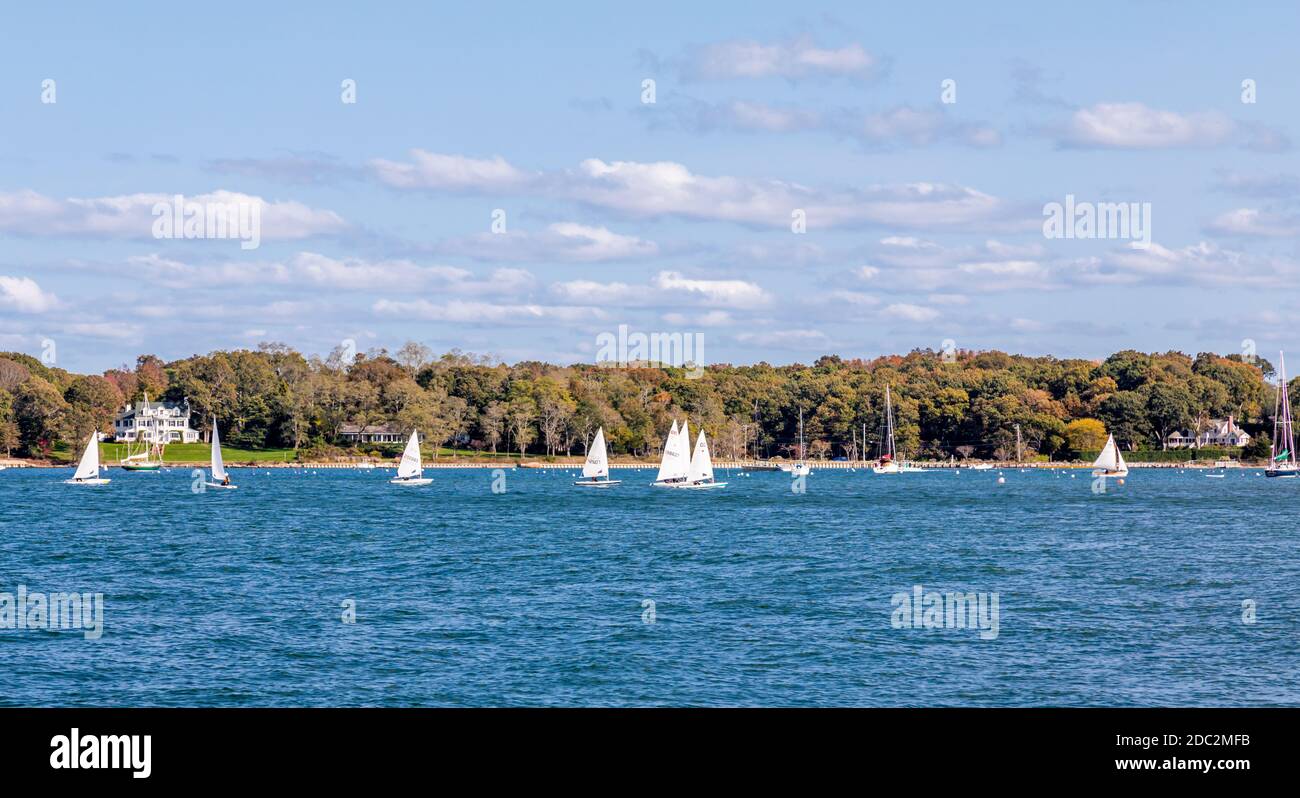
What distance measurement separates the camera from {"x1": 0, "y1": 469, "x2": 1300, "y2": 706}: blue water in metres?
30.0

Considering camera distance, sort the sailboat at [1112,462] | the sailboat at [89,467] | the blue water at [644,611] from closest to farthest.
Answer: the blue water at [644,611] < the sailboat at [89,467] < the sailboat at [1112,462]

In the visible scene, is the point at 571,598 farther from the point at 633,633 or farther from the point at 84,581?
the point at 84,581

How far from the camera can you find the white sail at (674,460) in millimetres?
123375

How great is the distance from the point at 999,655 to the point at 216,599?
27876 mm

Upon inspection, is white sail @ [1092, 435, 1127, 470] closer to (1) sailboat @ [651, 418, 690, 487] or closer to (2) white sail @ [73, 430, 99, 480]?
(1) sailboat @ [651, 418, 690, 487]

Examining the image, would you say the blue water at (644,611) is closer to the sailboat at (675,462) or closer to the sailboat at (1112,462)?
the sailboat at (675,462)

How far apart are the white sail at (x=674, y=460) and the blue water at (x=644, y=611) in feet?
75.3

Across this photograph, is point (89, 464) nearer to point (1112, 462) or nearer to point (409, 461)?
point (409, 461)

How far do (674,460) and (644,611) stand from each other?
272ft

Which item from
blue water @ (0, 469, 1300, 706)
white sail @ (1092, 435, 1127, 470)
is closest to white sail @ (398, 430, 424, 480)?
blue water @ (0, 469, 1300, 706)

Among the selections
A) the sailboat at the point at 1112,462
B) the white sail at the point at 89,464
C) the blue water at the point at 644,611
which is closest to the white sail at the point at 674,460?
the blue water at the point at 644,611

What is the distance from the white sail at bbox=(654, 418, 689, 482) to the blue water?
23.0m

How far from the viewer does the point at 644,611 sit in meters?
42.5
